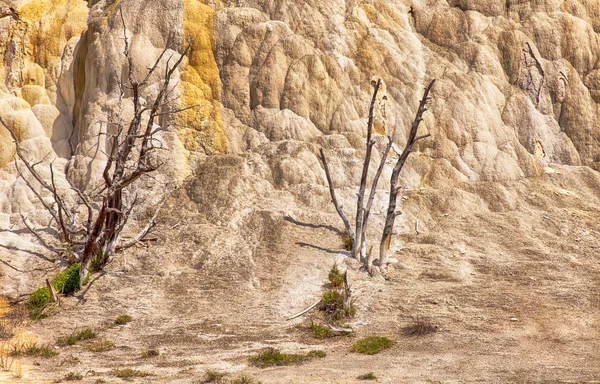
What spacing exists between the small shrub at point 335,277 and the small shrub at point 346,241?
142 cm

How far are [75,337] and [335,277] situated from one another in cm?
737

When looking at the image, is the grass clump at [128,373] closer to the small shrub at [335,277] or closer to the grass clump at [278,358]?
the grass clump at [278,358]

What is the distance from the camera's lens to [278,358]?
534 inches

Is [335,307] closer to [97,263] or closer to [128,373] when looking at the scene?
[128,373]

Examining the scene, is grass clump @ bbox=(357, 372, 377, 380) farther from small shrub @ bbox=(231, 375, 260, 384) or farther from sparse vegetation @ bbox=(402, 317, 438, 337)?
sparse vegetation @ bbox=(402, 317, 438, 337)

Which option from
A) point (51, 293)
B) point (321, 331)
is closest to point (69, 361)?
Result: point (51, 293)

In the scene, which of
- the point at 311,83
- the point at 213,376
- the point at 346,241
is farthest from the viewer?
the point at 311,83

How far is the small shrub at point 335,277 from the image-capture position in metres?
18.2

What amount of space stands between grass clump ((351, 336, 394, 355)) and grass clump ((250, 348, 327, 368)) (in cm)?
86

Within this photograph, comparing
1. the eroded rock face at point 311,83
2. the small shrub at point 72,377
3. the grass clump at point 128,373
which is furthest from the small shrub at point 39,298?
the eroded rock face at point 311,83

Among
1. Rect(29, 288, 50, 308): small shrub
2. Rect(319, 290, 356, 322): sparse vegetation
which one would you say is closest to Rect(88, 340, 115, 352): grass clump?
Rect(29, 288, 50, 308): small shrub

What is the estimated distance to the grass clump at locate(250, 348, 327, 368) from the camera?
528 inches

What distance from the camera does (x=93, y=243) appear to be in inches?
730

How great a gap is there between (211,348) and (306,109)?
12846 mm
